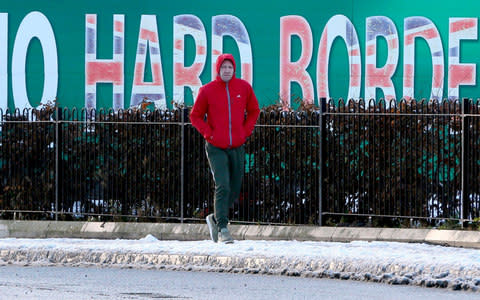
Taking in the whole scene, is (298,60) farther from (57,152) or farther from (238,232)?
(238,232)

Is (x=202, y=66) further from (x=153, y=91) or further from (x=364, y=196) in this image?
(x=364, y=196)

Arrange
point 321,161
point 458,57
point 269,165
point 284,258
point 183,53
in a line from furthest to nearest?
point 183,53 < point 458,57 < point 269,165 < point 321,161 < point 284,258

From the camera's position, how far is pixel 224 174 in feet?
44.4

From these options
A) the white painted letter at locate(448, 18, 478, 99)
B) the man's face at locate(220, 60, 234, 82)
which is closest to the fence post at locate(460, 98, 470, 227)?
the man's face at locate(220, 60, 234, 82)

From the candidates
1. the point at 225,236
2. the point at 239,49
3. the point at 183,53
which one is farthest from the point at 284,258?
the point at 183,53

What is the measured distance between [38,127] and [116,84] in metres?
4.60

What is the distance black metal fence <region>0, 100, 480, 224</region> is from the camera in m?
15.1

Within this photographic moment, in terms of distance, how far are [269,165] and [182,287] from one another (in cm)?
516

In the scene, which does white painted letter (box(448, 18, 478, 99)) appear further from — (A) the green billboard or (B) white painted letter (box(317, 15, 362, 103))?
(B) white painted letter (box(317, 15, 362, 103))

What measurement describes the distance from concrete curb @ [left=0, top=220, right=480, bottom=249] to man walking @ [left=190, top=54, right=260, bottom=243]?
5.32 ft

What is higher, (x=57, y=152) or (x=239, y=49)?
(x=239, y=49)

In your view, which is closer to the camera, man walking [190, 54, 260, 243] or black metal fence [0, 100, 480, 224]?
man walking [190, 54, 260, 243]

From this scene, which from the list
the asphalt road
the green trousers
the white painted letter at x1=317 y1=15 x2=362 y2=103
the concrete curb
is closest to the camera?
the asphalt road

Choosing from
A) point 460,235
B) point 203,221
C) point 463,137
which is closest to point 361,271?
point 460,235
